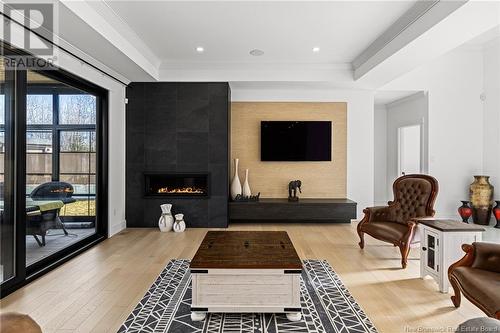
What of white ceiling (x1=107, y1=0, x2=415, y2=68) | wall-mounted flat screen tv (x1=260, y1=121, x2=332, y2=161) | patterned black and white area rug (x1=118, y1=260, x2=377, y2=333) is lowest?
patterned black and white area rug (x1=118, y1=260, x2=377, y2=333)

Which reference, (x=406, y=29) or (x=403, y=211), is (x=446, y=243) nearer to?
(x=403, y=211)

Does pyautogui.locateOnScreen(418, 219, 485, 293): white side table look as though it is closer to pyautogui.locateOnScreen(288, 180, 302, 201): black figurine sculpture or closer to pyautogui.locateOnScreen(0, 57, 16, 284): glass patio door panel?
pyautogui.locateOnScreen(288, 180, 302, 201): black figurine sculpture

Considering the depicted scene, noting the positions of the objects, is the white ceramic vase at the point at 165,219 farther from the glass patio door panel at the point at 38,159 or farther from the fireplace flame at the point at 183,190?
the glass patio door panel at the point at 38,159

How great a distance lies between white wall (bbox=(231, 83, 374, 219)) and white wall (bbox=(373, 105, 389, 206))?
7.96 feet

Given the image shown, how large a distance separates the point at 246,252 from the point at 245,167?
374cm

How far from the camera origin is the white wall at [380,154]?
861 centimetres

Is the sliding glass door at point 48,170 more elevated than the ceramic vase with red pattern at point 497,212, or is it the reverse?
the sliding glass door at point 48,170

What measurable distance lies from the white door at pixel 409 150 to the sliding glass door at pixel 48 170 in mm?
6679

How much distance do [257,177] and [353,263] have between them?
2921mm

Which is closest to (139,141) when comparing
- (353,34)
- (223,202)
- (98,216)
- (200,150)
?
(200,150)

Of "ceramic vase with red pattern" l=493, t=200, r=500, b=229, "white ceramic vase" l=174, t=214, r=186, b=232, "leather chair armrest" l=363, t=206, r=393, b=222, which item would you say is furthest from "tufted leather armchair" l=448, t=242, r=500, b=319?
"ceramic vase with red pattern" l=493, t=200, r=500, b=229

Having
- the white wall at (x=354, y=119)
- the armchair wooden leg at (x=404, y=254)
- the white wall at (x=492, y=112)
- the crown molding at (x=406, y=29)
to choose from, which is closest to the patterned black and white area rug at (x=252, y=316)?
the armchair wooden leg at (x=404, y=254)

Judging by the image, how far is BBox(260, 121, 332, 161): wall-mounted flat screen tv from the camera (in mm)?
6301

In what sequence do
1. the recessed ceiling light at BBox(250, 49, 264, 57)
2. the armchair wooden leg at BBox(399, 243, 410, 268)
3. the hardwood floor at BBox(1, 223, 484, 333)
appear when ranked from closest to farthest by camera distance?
the hardwood floor at BBox(1, 223, 484, 333) → the armchair wooden leg at BBox(399, 243, 410, 268) → the recessed ceiling light at BBox(250, 49, 264, 57)
